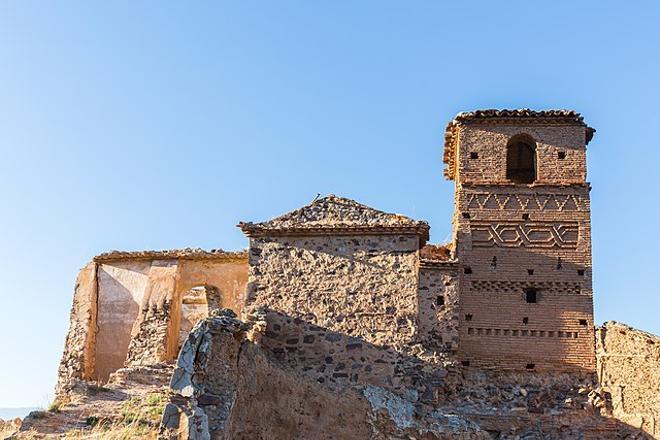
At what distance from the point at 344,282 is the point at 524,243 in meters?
3.85

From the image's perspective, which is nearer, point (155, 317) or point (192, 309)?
point (155, 317)

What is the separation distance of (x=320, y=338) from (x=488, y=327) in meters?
3.41

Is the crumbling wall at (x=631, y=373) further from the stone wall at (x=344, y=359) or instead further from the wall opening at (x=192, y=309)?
the wall opening at (x=192, y=309)

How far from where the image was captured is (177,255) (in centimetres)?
2333

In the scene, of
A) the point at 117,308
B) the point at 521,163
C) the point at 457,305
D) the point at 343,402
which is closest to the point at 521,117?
the point at 521,163

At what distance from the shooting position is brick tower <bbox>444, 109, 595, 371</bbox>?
20250 mm

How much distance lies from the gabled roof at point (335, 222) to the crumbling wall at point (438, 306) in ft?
2.78

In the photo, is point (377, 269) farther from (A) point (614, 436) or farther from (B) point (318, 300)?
(A) point (614, 436)

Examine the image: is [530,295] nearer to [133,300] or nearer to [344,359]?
[344,359]

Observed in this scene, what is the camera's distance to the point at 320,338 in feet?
66.2

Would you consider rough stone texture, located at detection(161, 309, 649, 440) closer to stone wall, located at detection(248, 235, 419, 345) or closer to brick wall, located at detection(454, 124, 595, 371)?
stone wall, located at detection(248, 235, 419, 345)

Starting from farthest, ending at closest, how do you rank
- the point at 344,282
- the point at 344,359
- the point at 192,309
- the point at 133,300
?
the point at 192,309 < the point at 133,300 < the point at 344,282 < the point at 344,359

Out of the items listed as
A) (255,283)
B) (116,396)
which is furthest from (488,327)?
(116,396)

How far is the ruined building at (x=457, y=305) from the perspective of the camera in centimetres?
1941
